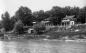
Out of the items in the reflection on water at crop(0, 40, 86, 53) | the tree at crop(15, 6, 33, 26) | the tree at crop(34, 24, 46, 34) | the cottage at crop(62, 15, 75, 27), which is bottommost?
the reflection on water at crop(0, 40, 86, 53)

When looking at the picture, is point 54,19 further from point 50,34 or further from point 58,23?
point 50,34

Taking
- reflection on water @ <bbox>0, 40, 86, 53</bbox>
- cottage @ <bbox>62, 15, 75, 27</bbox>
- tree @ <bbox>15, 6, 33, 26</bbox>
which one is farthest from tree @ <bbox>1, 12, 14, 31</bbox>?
reflection on water @ <bbox>0, 40, 86, 53</bbox>

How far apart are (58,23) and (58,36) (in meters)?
21.0

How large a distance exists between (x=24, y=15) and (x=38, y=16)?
8.57 metres

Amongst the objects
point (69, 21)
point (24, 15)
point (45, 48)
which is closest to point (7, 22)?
point (24, 15)

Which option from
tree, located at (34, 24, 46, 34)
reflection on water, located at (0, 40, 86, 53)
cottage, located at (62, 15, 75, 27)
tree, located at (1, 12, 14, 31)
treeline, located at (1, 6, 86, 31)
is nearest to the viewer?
reflection on water, located at (0, 40, 86, 53)

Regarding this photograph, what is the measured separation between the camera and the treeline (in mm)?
80500

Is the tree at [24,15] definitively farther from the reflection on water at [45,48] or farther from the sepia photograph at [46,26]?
the reflection on water at [45,48]

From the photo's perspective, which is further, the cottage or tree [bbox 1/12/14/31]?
tree [bbox 1/12/14/31]

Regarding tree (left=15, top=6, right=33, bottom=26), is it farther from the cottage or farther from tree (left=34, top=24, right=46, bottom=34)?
the cottage

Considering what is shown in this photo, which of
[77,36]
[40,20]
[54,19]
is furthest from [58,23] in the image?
[77,36]

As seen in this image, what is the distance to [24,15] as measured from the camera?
86.6 m

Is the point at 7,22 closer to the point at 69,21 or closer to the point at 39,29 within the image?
the point at 39,29

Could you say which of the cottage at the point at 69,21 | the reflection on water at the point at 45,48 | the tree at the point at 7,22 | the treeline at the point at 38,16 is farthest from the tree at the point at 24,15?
the reflection on water at the point at 45,48
